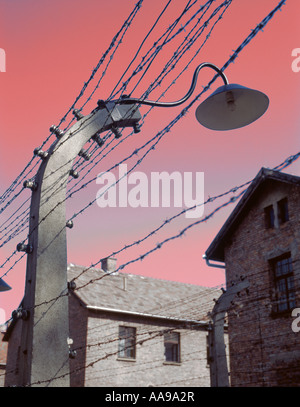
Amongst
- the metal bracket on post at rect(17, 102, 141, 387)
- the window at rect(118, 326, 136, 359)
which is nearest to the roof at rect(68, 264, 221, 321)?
the window at rect(118, 326, 136, 359)

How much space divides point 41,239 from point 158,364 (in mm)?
19869

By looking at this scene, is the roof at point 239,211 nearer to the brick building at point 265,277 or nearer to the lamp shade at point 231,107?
the brick building at point 265,277

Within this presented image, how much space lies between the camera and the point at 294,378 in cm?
1384

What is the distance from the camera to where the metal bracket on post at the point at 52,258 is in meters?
5.33

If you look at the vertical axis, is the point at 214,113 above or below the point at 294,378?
above

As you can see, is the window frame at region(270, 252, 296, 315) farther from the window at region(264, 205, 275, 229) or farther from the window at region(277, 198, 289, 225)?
the window at region(264, 205, 275, 229)

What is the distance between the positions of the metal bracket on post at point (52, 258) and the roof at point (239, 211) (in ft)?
34.3

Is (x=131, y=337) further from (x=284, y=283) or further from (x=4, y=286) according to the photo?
(x=4, y=286)

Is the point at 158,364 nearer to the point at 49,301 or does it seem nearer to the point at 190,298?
the point at 190,298

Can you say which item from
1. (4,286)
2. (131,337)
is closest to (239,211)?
(131,337)

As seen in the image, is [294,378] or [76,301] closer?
[294,378]

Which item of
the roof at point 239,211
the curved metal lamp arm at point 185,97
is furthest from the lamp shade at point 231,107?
the roof at point 239,211

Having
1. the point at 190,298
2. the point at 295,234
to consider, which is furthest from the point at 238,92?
the point at 190,298

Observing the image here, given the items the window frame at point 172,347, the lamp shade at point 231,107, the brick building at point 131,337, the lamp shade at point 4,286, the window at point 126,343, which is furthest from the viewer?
the window frame at point 172,347
